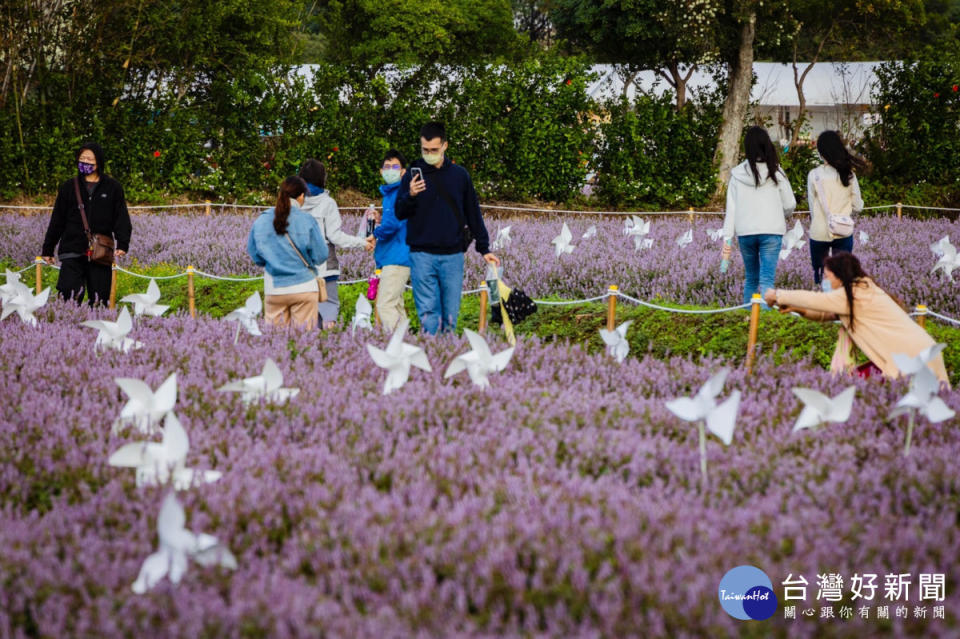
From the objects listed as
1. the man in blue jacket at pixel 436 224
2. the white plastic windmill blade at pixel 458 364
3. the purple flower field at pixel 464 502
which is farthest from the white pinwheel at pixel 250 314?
the white plastic windmill blade at pixel 458 364

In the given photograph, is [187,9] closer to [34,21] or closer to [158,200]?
[34,21]

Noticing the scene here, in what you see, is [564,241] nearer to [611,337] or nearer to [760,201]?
[760,201]

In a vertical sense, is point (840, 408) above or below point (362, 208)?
below

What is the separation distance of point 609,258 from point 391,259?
4799 millimetres

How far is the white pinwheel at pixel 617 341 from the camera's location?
591 centimetres

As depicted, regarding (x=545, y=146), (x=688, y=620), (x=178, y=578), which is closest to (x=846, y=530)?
(x=688, y=620)

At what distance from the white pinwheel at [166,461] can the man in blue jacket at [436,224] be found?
3.80m

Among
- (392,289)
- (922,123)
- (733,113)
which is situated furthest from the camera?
(733,113)

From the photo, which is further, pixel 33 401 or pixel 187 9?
pixel 187 9

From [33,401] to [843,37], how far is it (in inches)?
1045

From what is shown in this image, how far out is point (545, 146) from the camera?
20281 millimetres

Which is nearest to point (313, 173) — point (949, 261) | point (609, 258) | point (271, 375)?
point (271, 375)

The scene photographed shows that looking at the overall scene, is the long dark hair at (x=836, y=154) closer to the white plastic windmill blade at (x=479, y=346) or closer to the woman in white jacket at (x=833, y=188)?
the woman in white jacket at (x=833, y=188)

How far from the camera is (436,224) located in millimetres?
7441
